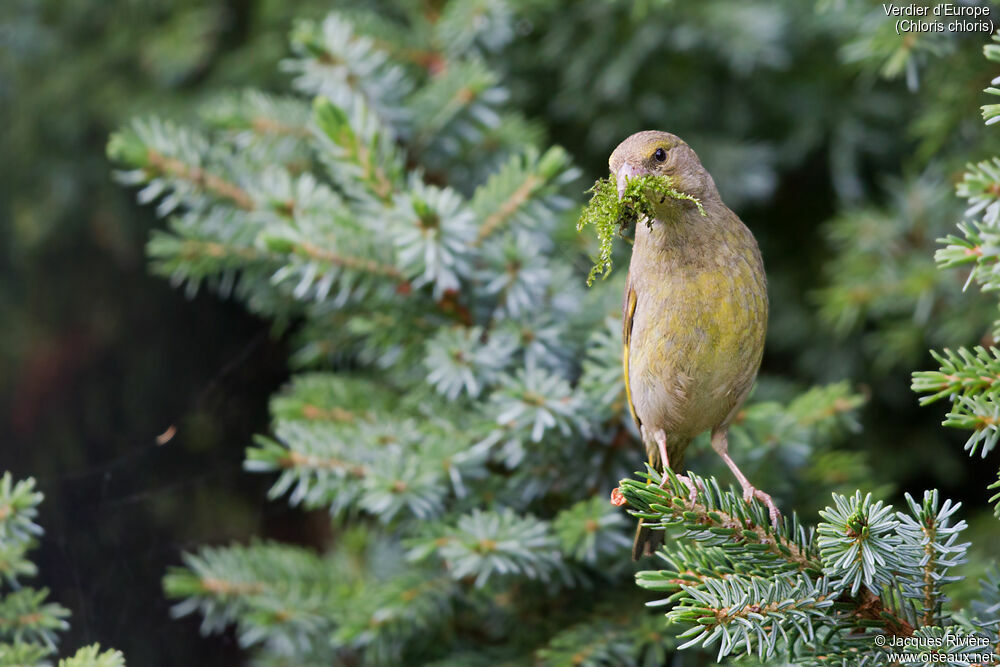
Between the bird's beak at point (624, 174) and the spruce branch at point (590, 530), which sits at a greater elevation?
the bird's beak at point (624, 174)

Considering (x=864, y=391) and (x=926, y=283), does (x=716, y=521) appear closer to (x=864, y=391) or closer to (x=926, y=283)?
(x=864, y=391)

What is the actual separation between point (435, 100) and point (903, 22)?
1253 millimetres

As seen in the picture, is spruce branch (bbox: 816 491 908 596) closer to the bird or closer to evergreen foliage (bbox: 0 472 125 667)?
the bird

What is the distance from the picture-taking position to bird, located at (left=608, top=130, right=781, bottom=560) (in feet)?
5.98

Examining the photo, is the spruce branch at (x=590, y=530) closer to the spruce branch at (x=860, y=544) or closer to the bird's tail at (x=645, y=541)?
the bird's tail at (x=645, y=541)

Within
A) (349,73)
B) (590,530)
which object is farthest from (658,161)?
(349,73)

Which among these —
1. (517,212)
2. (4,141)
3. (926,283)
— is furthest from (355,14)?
(926,283)

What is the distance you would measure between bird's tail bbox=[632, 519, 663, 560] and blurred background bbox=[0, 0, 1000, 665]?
41.1 inches

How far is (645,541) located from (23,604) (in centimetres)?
124

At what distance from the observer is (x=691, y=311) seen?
1.83 meters

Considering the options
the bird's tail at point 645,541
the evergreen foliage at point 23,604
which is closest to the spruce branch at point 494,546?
the bird's tail at point 645,541

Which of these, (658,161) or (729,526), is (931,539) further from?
(658,161)

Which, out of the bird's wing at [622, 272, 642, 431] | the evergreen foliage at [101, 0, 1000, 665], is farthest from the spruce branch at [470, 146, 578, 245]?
the bird's wing at [622, 272, 642, 431]
